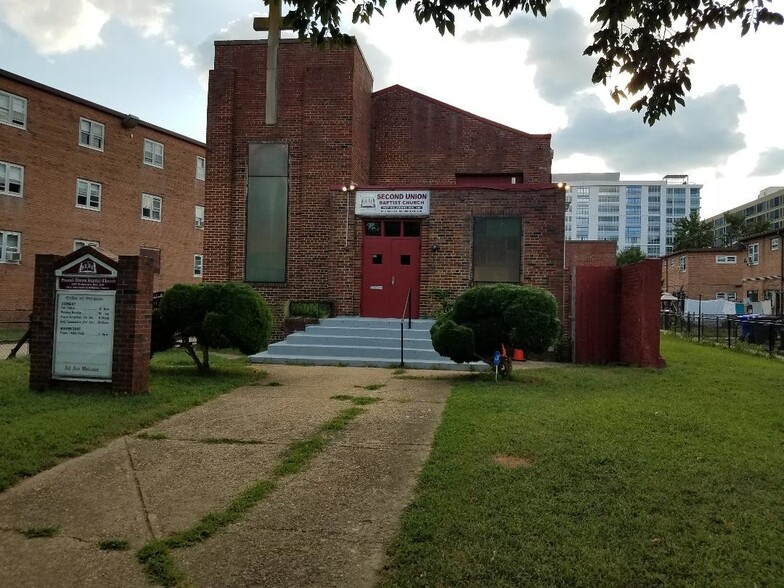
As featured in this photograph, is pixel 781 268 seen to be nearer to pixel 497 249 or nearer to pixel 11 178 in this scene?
pixel 497 249

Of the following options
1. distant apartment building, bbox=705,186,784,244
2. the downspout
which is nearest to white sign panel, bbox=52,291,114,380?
the downspout

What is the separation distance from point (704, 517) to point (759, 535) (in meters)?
0.34

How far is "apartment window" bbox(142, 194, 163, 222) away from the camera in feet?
117

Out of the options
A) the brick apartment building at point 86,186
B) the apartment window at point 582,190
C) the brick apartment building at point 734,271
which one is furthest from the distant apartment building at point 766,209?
Answer: the brick apartment building at point 86,186

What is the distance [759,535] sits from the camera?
367 cm

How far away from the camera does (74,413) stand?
6.86m

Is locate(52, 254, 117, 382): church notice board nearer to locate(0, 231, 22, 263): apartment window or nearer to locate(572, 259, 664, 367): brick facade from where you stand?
locate(572, 259, 664, 367): brick facade

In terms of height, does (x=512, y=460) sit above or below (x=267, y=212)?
below

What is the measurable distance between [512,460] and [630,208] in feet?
523

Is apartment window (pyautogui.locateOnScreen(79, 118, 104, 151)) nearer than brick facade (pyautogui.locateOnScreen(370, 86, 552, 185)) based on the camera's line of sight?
No

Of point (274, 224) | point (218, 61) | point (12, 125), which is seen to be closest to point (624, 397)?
point (274, 224)

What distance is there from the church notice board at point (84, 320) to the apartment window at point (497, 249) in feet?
30.1

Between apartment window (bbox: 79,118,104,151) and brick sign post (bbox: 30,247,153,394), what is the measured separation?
26.6 metres

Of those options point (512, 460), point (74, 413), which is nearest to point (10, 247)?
point (74, 413)
